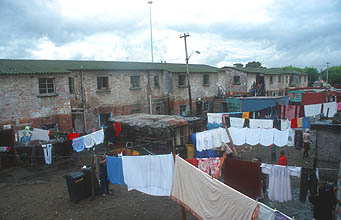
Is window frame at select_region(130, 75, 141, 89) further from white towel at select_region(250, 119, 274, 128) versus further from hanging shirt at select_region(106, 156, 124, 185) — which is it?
hanging shirt at select_region(106, 156, 124, 185)

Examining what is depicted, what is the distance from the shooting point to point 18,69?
1573 cm

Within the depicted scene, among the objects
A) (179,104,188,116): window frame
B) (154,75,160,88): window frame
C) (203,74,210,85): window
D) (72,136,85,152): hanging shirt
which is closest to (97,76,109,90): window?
(154,75,160,88): window frame

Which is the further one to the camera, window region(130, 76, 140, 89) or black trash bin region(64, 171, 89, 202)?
window region(130, 76, 140, 89)

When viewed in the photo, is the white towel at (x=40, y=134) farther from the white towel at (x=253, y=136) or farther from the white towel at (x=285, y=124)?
the white towel at (x=285, y=124)

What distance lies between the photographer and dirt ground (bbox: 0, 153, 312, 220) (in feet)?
25.4

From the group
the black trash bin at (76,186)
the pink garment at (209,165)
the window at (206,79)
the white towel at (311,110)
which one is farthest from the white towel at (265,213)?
the window at (206,79)

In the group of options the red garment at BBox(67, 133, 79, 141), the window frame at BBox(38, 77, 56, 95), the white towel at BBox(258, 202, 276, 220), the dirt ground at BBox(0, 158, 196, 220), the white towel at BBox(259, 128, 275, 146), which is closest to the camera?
the white towel at BBox(258, 202, 276, 220)

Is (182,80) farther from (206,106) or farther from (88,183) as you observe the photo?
(88,183)

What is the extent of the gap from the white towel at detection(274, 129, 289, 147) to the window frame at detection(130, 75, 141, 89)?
14.2 meters

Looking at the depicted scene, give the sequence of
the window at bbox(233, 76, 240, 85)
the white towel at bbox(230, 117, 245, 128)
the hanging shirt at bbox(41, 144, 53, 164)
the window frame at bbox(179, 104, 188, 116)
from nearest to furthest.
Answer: the hanging shirt at bbox(41, 144, 53, 164) < the white towel at bbox(230, 117, 245, 128) < the window frame at bbox(179, 104, 188, 116) < the window at bbox(233, 76, 240, 85)

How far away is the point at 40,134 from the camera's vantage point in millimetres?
15117

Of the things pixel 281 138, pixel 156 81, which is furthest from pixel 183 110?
pixel 281 138

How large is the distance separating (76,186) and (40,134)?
8.06m

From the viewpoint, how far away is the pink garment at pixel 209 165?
7.33 m
